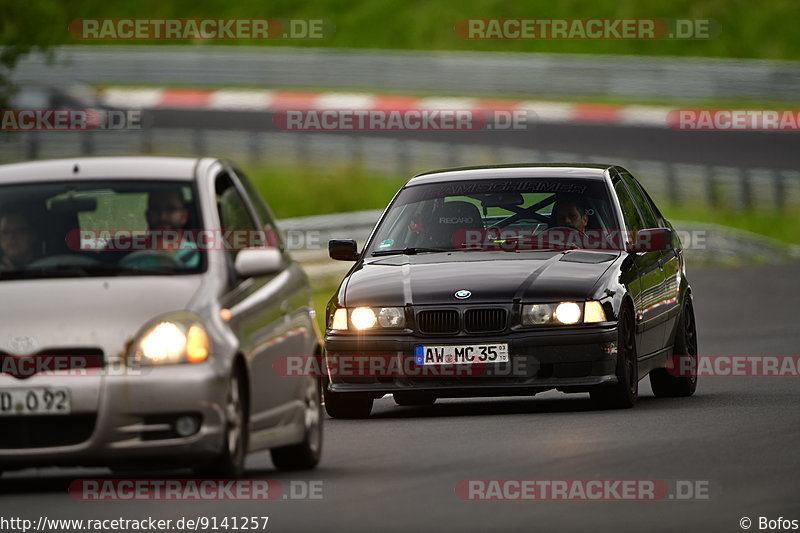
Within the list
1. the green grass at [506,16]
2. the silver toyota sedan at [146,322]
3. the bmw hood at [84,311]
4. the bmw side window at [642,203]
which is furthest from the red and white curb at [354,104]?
the bmw hood at [84,311]

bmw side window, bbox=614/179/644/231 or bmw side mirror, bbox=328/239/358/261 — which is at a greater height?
bmw side window, bbox=614/179/644/231

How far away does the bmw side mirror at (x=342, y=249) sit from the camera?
46.3 feet

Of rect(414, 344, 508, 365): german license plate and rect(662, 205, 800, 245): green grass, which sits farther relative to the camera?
rect(662, 205, 800, 245): green grass

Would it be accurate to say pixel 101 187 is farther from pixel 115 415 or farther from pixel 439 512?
pixel 439 512

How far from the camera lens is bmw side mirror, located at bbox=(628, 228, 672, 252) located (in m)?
14.0

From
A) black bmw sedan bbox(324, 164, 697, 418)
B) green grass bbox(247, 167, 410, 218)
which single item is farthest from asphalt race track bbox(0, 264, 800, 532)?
green grass bbox(247, 167, 410, 218)

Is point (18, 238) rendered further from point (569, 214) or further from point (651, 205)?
point (651, 205)

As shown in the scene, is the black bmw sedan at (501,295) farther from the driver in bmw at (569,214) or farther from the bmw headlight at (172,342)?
the bmw headlight at (172,342)

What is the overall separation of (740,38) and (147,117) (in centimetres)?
1723

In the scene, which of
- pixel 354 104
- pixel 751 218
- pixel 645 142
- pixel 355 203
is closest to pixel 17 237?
pixel 355 203

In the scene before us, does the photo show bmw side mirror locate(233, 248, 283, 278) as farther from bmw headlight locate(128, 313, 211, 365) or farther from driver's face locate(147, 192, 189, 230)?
bmw headlight locate(128, 313, 211, 365)

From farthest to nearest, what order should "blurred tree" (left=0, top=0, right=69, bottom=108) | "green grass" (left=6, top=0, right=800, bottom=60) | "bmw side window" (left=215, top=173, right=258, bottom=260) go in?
"green grass" (left=6, top=0, right=800, bottom=60) < "blurred tree" (left=0, top=0, right=69, bottom=108) < "bmw side window" (left=215, top=173, right=258, bottom=260)

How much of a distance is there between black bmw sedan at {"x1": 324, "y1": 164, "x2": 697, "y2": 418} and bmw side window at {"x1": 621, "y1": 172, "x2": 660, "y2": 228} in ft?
1.41

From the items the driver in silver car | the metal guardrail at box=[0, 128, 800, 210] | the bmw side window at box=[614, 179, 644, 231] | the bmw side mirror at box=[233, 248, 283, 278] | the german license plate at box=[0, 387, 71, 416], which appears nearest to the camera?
the german license plate at box=[0, 387, 71, 416]
